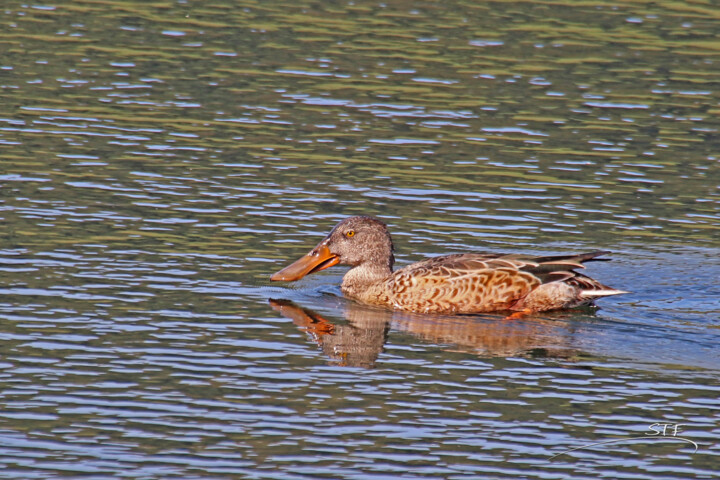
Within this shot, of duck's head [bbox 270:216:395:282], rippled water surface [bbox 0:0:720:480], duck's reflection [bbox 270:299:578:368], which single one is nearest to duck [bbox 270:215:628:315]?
duck's reflection [bbox 270:299:578:368]

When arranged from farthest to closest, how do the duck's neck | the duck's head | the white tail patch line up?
1. the duck's head
2. the duck's neck
3. the white tail patch

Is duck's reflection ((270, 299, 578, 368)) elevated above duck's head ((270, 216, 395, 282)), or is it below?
below

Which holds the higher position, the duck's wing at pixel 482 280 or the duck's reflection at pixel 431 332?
the duck's wing at pixel 482 280

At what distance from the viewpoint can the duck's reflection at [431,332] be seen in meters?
12.6

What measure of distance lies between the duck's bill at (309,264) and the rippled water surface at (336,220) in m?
0.24

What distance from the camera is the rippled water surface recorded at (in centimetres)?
1024

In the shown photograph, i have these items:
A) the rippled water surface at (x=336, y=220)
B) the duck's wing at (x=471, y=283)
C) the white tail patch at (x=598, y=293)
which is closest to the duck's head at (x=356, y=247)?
the rippled water surface at (x=336, y=220)

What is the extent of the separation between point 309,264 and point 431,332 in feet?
7.34

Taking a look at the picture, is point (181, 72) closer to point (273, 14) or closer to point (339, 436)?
point (273, 14)

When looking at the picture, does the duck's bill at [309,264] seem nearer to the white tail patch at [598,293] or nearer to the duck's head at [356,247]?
the duck's head at [356,247]

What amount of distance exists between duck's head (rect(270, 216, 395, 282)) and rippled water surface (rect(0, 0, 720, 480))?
43cm

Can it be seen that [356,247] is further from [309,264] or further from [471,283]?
[471,283]

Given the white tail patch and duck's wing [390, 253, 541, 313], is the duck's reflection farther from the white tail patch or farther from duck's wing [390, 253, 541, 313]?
the white tail patch

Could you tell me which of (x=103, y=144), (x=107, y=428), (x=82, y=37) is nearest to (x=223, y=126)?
(x=103, y=144)
